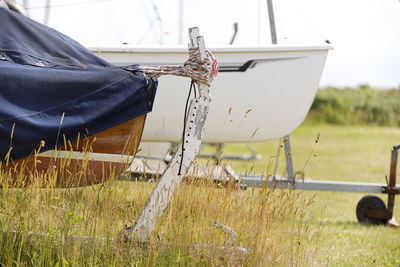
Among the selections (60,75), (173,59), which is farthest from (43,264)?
(173,59)

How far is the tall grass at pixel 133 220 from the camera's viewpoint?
3615 millimetres

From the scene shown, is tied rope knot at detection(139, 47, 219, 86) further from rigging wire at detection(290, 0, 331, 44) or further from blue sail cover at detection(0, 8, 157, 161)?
rigging wire at detection(290, 0, 331, 44)

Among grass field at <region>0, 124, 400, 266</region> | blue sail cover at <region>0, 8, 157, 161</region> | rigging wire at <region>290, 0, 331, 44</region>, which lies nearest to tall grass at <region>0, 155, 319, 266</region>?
grass field at <region>0, 124, 400, 266</region>

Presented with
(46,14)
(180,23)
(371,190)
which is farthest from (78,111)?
(180,23)

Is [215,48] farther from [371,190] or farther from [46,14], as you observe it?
[46,14]

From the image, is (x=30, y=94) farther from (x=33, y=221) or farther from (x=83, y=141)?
(x=33, y=221)

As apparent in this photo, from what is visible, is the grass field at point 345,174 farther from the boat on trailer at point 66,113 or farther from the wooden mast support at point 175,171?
the boat on trailer at point 66,113

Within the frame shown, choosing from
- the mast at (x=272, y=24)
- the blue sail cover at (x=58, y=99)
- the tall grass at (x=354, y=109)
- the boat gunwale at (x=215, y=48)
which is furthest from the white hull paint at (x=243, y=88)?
the tall grass at (x=354, y=109)

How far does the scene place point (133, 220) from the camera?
13.0ft

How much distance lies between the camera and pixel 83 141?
4.09 metres

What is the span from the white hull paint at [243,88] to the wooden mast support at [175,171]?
2.42 meters

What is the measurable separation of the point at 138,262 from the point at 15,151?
0.95 metres

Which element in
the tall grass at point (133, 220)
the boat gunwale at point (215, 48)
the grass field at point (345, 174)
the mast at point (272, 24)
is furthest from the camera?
the mast at point (272, 24)

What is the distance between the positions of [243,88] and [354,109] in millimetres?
14667
